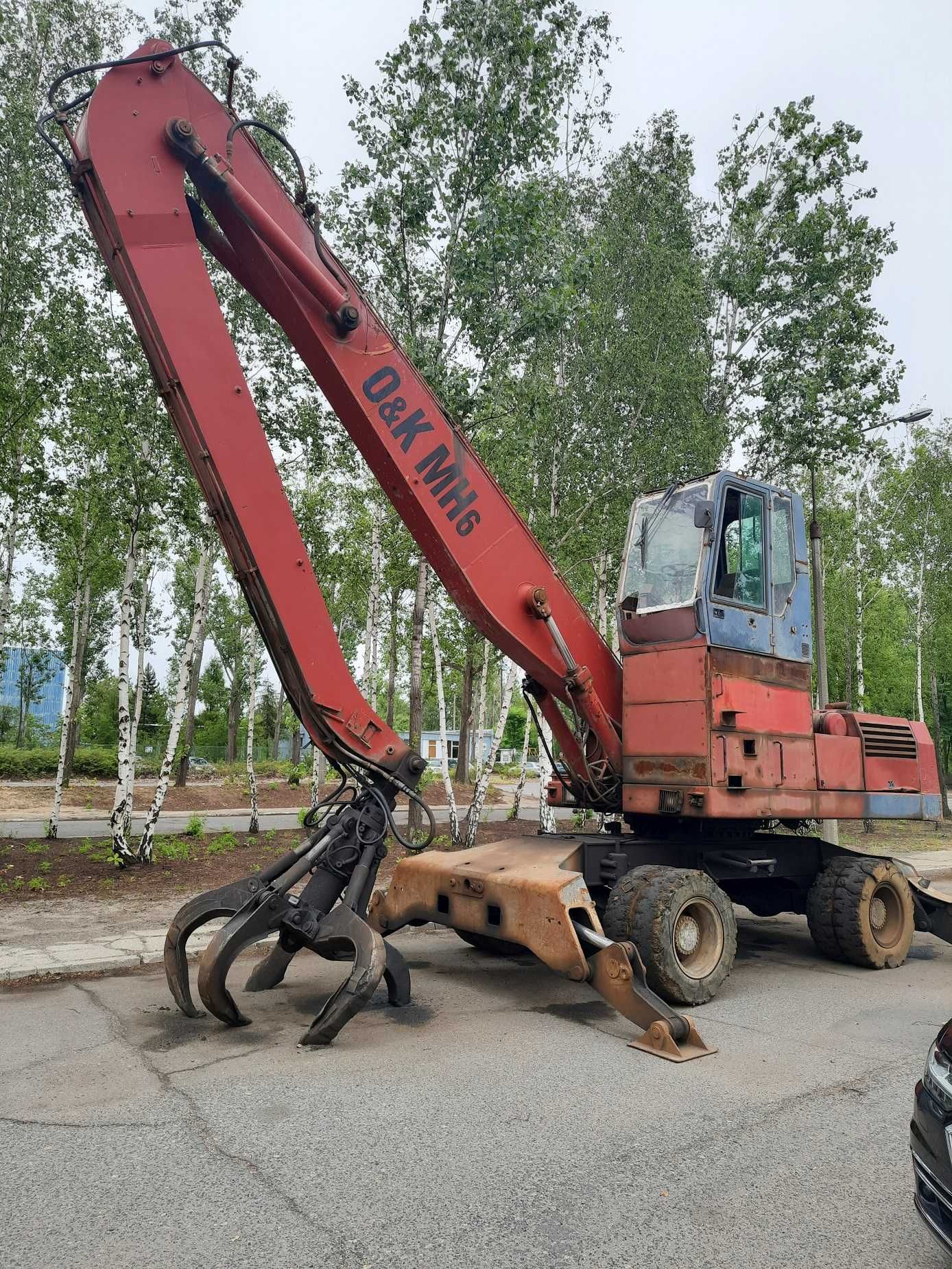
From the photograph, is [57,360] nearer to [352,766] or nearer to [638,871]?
[352,766]

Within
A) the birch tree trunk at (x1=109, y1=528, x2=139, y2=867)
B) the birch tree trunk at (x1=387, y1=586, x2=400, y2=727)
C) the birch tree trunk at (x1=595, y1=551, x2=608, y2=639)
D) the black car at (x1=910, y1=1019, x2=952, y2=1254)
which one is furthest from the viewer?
the birch tree trunk at (x1=387, y1=586, x2=400, y2=727)

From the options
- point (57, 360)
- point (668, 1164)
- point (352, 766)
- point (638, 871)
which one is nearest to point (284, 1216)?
point (668, 1164)

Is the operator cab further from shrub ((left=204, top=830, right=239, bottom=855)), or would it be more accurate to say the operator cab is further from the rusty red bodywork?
shrub ((left=204, top=830, right=239, bottom=855))

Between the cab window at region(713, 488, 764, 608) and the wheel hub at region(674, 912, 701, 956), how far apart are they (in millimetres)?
2544

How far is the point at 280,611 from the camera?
5926 millimetres

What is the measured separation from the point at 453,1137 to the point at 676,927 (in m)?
2.84

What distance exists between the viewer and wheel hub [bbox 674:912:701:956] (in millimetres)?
6613

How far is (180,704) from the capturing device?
1279cm

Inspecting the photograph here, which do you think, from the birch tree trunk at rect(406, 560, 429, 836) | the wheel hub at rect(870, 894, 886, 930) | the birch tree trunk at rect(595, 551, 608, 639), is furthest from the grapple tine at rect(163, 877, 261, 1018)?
the birch tree trunk at rect(595, 551, 608, 639)

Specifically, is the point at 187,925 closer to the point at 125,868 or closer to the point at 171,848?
the point at 125,868

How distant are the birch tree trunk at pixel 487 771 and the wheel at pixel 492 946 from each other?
5089 millimetres

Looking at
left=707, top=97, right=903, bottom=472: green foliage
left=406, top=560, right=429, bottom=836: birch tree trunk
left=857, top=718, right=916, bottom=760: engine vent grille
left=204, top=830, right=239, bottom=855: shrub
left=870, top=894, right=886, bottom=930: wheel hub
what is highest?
left=707, top=97, right=903, bottom=472: green foliage

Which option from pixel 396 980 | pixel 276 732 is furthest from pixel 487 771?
pixel 276 732

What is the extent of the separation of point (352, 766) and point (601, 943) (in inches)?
81.8
